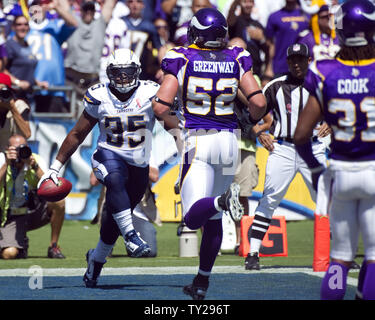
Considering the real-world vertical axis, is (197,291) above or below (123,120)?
below

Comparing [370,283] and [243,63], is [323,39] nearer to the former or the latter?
[243,63]

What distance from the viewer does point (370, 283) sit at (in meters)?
4.91

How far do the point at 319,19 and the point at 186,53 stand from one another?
268 inches

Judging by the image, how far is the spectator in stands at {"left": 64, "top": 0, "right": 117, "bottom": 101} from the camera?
13.1 m

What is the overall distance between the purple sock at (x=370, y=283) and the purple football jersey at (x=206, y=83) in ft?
5.85

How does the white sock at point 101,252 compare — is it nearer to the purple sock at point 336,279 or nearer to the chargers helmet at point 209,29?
the chargers helmet at point 209,29

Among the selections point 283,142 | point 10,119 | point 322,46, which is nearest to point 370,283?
point 283,142

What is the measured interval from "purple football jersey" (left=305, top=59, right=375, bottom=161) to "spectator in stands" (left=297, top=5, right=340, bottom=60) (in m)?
7.71

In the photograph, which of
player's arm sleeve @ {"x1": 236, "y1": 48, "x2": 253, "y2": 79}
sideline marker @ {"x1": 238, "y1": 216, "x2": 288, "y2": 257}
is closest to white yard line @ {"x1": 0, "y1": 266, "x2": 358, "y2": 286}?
sideline marker @ {"x1": 238, "y1": 216, "x2": 288, "y2": 257}

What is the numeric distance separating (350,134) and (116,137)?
2632 mm

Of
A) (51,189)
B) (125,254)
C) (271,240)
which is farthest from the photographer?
(125,254)

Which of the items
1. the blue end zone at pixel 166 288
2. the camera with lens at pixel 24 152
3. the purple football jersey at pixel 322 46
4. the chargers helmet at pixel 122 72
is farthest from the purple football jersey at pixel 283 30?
the chargers helmet at pixel 122 72

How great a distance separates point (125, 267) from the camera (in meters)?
8.62

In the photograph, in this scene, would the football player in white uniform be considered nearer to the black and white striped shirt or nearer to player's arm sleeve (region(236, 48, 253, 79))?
player's arm sleeve (region(236, 48, 253, 79))
